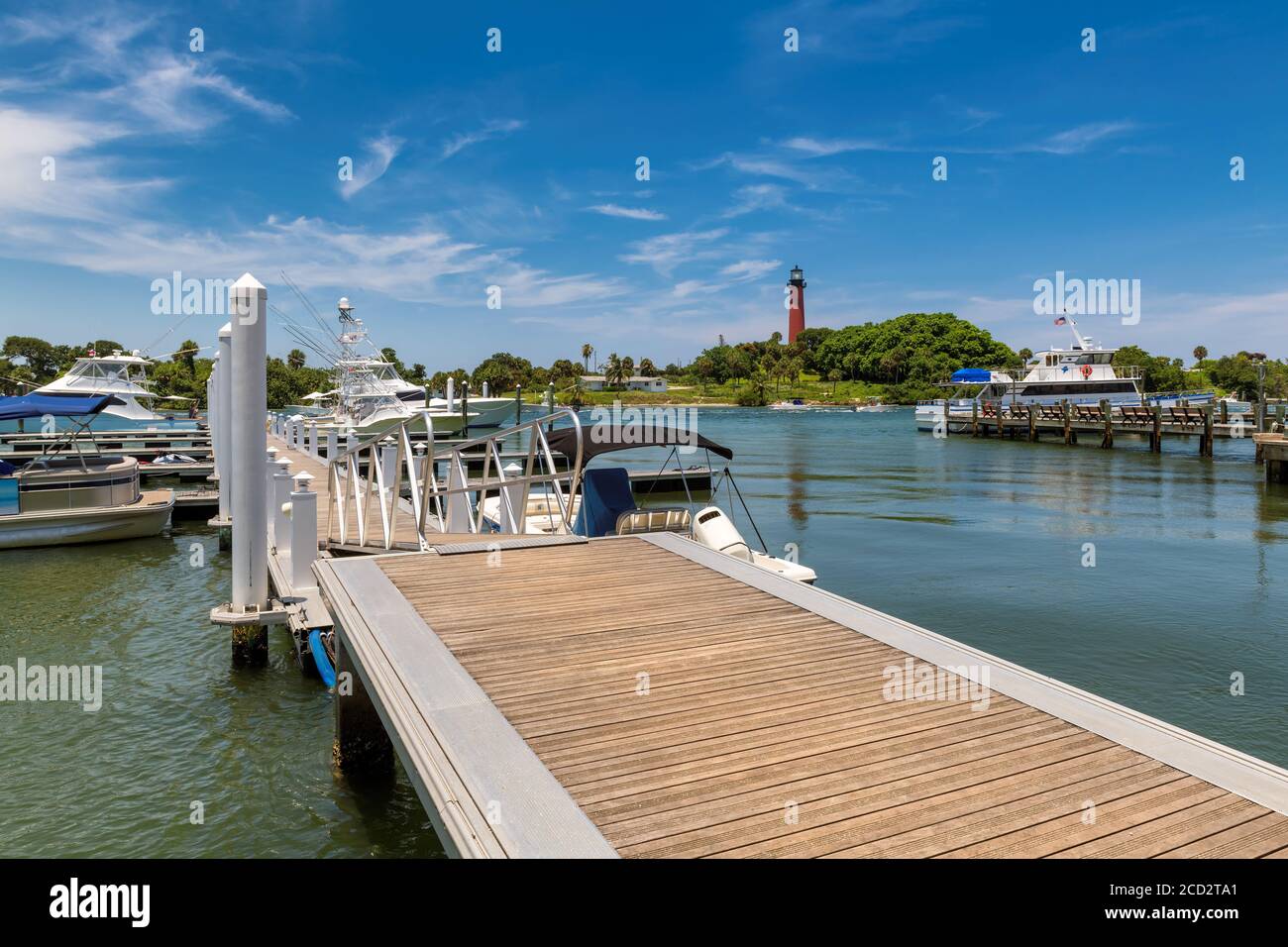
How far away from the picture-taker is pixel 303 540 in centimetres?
1073

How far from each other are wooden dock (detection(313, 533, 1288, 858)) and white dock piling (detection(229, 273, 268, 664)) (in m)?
3.23

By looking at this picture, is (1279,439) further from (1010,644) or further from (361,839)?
(361,839)

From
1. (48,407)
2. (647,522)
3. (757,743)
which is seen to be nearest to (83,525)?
(48,407)

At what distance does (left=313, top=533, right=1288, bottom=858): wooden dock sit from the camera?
12.5ft

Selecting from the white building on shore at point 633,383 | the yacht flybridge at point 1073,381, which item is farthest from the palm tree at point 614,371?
the yacht flybridge at point 1073,381

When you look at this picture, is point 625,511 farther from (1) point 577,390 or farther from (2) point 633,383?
(2) point 633,383

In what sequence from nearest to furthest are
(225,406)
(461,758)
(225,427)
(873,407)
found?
(461,758) → (225,406) → (225,427) → (873,407)

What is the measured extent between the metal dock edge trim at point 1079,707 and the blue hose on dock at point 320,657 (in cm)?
531

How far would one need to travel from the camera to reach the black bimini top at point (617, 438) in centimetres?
1273

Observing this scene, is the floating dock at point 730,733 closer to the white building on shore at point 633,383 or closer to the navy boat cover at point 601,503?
the navy boat cover at point 601,503

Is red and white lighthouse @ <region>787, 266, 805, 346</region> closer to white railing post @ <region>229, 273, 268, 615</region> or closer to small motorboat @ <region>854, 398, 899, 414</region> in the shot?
small motorboat @ <region>854, 398, 899, 414</region>

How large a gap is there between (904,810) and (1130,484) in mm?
37039

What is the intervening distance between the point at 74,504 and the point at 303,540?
11899 mm

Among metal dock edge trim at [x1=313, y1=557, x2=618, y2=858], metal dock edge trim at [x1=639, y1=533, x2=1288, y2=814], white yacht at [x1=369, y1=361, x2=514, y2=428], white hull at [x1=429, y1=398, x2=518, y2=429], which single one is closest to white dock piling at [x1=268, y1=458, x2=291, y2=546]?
metal dock edge trim at [x1=313, y1=557, x2=618, y2=858]
